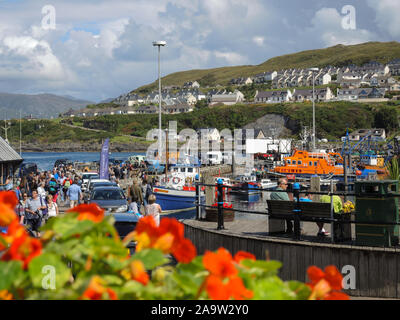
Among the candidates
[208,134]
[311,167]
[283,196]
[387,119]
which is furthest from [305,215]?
[387,119]

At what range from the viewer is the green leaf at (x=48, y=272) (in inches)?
73.9

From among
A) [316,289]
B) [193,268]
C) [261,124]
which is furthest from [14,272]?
[261,124]

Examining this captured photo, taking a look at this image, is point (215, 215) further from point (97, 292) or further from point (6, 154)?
point (6, 154)

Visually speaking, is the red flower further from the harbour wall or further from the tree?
the tree

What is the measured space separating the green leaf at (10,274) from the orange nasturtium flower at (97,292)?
0.80ft

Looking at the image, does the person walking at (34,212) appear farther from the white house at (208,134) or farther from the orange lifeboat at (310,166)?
the white house at (208,134)

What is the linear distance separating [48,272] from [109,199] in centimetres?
2046

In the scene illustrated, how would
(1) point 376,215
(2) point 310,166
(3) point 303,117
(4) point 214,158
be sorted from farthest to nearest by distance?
(3) point 303,117
(4) point 214,158
(2) point 310,166
(1) point 376,215

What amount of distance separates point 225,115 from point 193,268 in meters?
180

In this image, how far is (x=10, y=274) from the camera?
1.87 m

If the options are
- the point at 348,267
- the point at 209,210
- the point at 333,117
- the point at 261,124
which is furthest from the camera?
the point at 261,124
